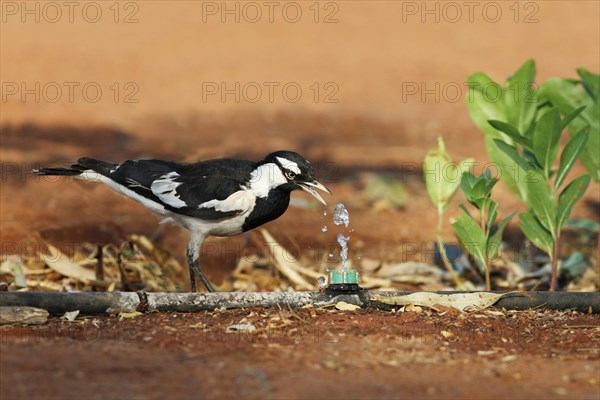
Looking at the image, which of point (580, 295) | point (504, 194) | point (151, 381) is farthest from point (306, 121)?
point (151, 381)

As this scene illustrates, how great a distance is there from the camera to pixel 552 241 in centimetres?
670

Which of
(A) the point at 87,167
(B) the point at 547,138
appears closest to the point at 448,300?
(B) the point at 547,138

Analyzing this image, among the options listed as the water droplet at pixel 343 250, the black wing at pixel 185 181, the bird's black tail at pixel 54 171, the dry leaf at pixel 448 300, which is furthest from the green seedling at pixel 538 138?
the bird's black tail at pixel 54 171

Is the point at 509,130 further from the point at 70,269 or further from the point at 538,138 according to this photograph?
the point at 70,269

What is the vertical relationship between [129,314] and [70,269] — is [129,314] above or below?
below

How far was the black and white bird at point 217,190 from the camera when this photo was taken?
620 cm

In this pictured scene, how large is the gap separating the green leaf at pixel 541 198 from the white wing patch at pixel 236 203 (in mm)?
1949

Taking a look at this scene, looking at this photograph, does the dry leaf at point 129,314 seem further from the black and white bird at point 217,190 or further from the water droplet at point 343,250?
the water droplet at point 343,250

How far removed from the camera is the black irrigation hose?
5.07 meters

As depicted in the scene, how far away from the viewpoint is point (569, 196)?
6.39 metres

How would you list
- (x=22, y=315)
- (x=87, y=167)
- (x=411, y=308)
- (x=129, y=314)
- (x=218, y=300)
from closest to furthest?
1. (x=22, y=315)
2. (x=129, y=314)
3. (x=218, y=300)
4. (x=411, y=308)
5. (x=87, y=167)

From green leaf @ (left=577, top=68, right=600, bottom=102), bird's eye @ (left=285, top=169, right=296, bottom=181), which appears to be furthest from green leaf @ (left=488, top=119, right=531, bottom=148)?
bird's eye @ (left=285, top=169, right=296, bottom=181)

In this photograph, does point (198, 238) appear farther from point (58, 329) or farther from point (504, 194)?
point (504, 194)

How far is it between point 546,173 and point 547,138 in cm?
Result: 30
